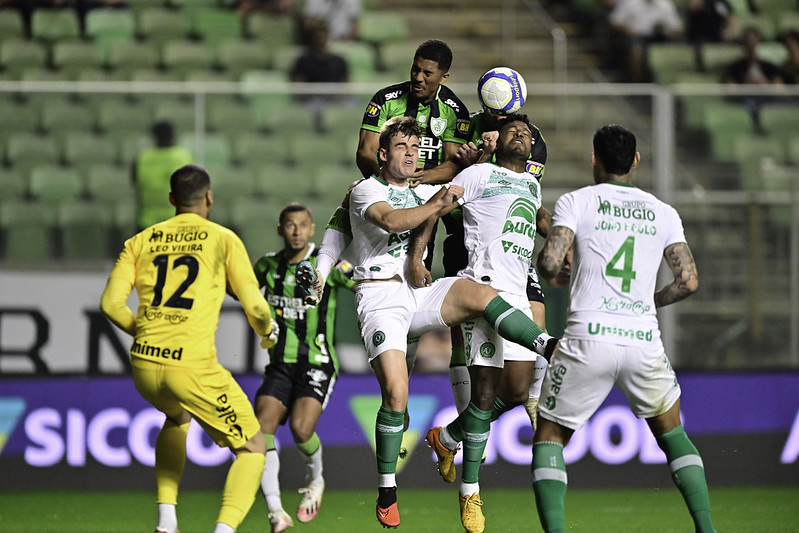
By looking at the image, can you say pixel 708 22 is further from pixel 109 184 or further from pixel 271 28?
pixel 109 184

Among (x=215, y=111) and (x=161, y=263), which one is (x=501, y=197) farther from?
(x=215, y=111)

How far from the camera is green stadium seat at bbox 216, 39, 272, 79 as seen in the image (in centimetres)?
1425

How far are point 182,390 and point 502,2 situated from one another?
11.5 m

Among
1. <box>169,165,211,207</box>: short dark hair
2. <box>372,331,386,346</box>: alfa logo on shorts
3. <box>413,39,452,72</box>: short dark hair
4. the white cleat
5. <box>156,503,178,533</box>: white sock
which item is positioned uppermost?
<box>413,39,452,72</box>: short dark hair

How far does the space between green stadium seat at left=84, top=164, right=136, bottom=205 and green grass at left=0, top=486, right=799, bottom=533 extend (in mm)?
2776

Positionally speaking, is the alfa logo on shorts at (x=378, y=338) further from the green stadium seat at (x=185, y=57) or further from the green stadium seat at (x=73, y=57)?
the green stadium seat at (x=73, y=57)

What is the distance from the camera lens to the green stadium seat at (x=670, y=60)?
1484 centimetres

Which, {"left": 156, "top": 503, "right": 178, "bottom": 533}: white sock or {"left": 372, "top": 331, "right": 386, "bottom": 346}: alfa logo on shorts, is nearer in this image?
{"left": 156, "top": 503, "right": 178, "bottom": 533}: white sock

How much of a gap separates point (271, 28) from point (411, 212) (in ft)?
28.7

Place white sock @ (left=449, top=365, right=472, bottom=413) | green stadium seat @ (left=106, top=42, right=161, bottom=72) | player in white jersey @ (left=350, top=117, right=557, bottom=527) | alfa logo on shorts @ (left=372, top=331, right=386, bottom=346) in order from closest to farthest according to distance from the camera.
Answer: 1. player in white jersey @ (left=350, top=117, right=557, bottom=527)
2. alfa logo on shorts @ (left=372, top=331, right=386, bottom=346)
3. white sock @ (left=449, top=365, right=472, bottom=413)
4. green stadium seat @ (left=106, top=42, right=161, bottom=72)

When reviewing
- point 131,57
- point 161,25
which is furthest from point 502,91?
point 161,25

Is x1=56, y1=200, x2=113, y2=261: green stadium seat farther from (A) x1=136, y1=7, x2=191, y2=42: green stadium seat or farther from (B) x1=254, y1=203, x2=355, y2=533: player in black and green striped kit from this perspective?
(A) x1=136, y1=7, x2=191, y2=42: green stadium seat

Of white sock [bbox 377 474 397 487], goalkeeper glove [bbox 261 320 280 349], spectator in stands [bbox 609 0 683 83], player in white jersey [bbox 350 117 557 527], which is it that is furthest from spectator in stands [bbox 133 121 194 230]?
spectator in stands [bbox 609 0 683 83]

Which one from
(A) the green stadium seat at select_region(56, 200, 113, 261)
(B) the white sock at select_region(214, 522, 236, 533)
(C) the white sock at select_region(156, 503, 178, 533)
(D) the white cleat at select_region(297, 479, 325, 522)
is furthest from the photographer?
(A) the green stadium seat at select_region(56, 200, 113, 261)
